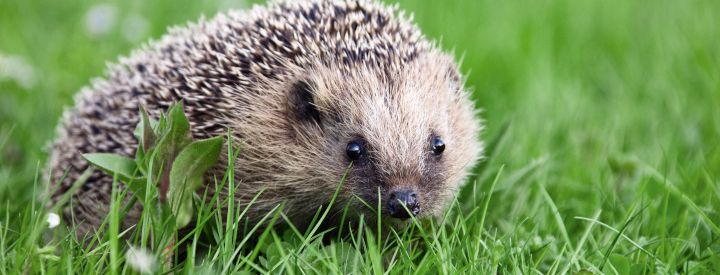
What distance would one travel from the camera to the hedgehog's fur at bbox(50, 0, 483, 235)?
3.82 metres

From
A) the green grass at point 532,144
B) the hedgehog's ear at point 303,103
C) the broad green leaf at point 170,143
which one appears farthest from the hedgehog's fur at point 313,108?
the broad green leaf at point 170,143

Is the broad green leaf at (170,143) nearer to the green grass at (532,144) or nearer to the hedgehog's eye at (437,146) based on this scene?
the green grass at (532,144)

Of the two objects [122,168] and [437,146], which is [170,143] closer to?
[122,168]

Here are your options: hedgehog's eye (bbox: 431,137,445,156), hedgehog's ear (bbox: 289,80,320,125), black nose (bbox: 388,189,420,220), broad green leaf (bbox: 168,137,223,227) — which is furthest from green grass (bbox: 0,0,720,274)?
hedgehog's ear (bbox: 289,80,320,125)

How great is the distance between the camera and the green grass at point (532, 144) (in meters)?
3.44

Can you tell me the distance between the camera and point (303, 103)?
13.0 feet

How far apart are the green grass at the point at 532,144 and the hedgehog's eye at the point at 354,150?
1.17ft

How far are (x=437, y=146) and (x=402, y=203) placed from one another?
1.81 ft

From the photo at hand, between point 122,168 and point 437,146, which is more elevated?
point 122,168

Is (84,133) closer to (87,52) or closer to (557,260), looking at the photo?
(87,52)

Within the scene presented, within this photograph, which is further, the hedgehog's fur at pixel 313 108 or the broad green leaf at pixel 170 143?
the hedgehog's fur at pixel 313 108

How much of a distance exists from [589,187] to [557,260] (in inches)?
54.6

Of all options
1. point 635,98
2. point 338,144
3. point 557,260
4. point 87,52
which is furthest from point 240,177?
point 635,98

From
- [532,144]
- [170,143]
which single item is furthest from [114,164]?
[532,144]
